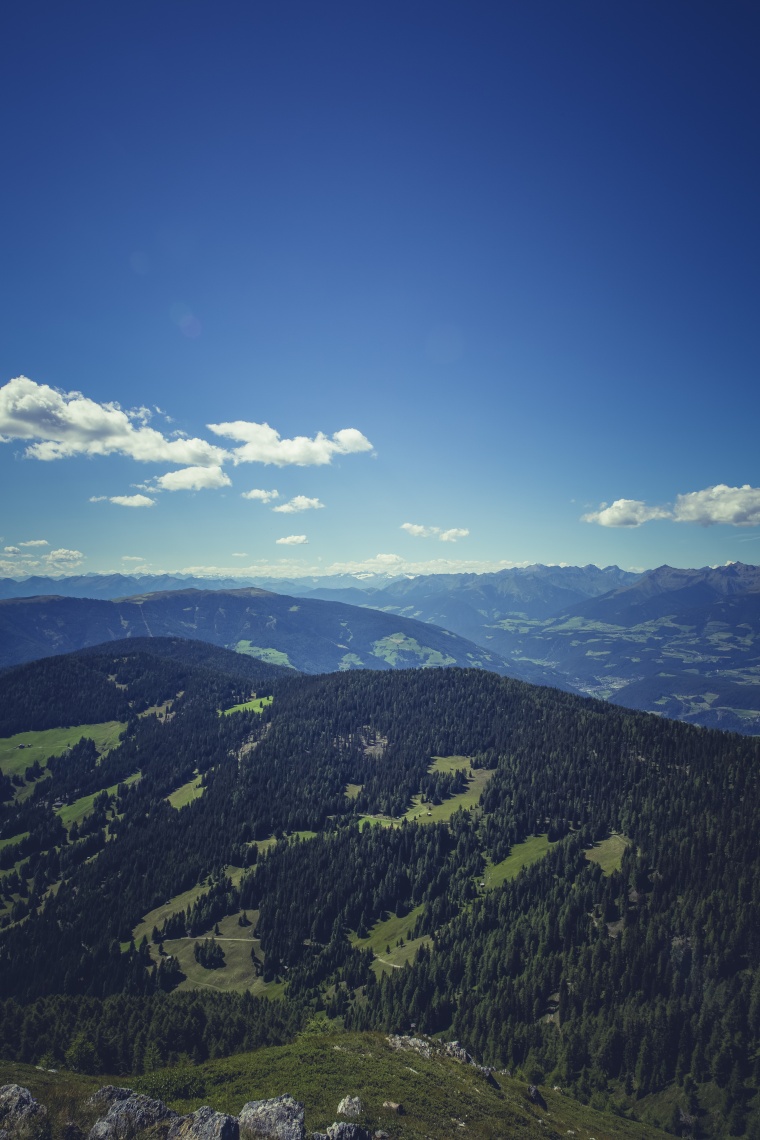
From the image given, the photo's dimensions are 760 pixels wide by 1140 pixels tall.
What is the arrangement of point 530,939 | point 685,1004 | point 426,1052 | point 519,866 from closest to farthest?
1. point 426,1052
2. point 685,1004
3. point 530,939
4. point 519,866

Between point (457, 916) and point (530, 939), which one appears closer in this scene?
point (530, 939)

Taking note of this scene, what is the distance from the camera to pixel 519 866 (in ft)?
648

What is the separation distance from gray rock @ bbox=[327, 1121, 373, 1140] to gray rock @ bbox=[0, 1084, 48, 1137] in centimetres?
2500

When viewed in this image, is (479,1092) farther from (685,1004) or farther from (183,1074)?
(685,1004)

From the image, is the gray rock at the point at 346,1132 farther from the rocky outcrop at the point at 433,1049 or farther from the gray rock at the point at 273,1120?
the rocky outcrop at the point at 433,1049

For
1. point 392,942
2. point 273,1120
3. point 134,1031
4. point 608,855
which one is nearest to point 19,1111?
point 273,1120

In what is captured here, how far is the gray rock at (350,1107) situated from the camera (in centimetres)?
4944

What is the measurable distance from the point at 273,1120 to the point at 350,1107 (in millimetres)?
8425

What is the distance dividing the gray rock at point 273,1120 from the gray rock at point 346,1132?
2263mm

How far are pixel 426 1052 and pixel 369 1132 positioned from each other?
37.4 meters

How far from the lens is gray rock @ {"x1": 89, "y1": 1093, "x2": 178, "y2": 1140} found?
44.1 metres

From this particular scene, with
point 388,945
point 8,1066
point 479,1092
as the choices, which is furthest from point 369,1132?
point 388,945

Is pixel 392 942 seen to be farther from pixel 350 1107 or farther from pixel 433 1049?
pixel 350 1107

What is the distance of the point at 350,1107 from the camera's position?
5012 centimetres
